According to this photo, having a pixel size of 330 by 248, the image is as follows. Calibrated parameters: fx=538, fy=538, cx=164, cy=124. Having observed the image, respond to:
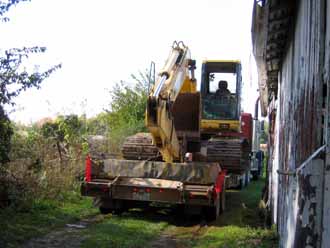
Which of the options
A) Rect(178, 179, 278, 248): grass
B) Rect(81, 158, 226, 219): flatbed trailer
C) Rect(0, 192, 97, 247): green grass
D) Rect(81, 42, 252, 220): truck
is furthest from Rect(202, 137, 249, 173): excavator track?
Rect(0, 192, 97, 247): green grass

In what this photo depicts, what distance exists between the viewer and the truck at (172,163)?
11.1 meters

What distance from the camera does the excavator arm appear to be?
10.9 m

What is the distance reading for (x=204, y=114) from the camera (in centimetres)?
1736

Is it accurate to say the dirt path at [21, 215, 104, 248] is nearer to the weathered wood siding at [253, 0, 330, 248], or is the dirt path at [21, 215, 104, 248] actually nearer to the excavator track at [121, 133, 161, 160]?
the excavator track at [121, 133, 161, 160]

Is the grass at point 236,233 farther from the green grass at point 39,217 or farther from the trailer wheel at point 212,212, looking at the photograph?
the green grass at point 39,217

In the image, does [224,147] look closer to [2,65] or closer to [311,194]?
[2,65]

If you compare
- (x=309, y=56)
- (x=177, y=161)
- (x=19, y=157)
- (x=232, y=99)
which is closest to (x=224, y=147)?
(x=177, y=161)

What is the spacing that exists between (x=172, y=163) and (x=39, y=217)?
3014mm

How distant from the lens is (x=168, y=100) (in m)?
11.3

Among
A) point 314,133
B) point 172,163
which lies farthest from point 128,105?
point 314,133

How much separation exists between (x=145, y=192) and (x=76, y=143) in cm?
679

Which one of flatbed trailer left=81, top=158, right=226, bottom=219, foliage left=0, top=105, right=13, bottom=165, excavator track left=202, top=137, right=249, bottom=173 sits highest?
foliage left=0, top=105, right=13, bottom=165

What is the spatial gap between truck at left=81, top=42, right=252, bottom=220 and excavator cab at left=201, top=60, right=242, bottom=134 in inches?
107

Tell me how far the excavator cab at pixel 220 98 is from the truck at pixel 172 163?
272cm
